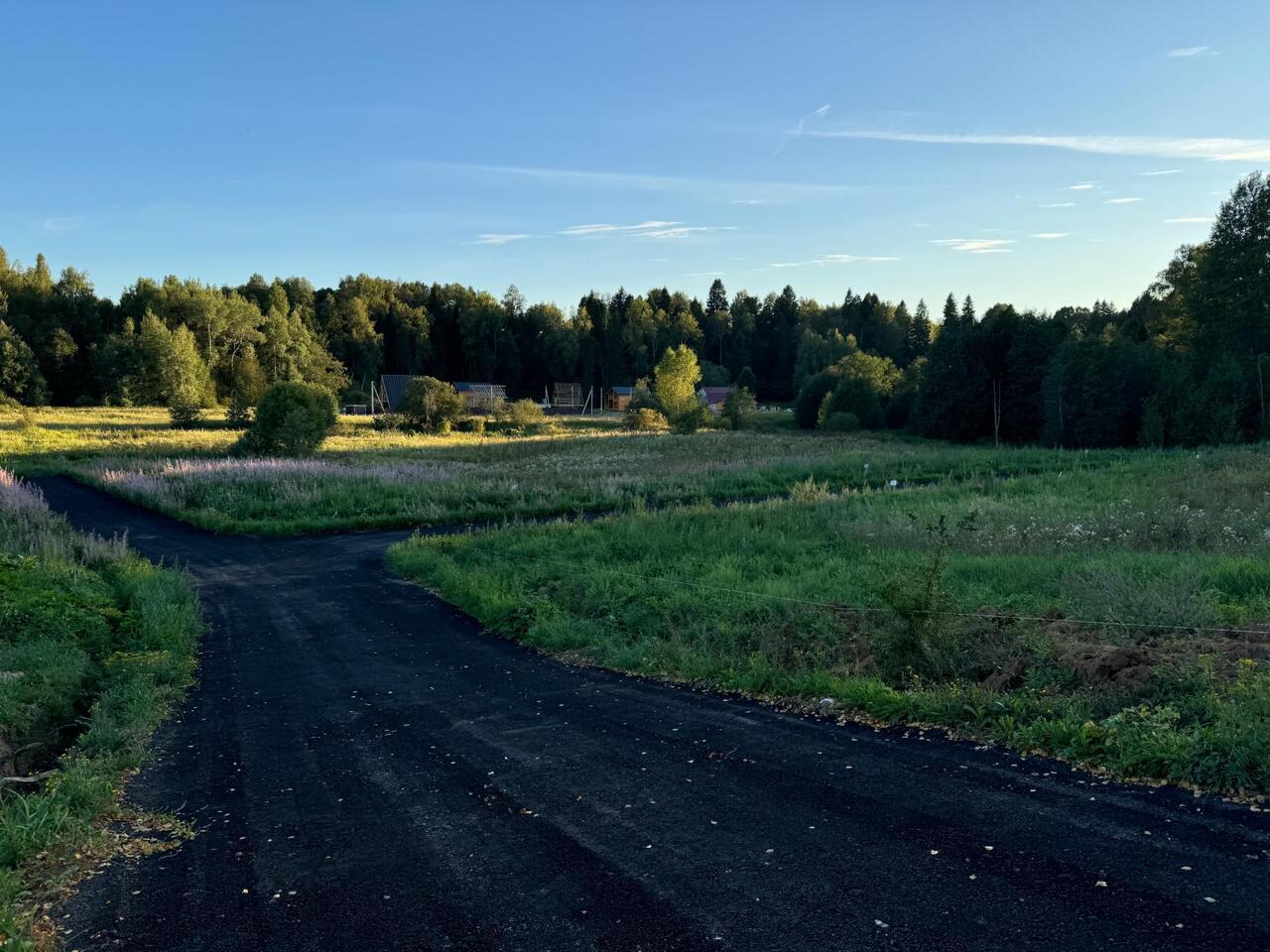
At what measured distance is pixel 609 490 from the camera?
2798cm

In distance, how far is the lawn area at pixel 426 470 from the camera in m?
25.1

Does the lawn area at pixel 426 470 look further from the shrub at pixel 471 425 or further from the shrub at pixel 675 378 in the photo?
the shrub at pixel 675 378

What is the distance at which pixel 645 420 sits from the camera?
264 feet

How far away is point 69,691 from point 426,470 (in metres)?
25.7

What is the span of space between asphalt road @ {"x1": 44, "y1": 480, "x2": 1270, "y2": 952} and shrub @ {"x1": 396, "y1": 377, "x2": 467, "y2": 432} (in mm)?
57815

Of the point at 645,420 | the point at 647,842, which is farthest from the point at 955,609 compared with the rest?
the point at 645,420

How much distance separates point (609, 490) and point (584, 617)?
1609 centimetres

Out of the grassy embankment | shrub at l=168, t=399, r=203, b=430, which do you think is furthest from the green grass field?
shrub at l=168, t=399, r=203, b=430

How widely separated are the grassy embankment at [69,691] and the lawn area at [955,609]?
4.50 meters

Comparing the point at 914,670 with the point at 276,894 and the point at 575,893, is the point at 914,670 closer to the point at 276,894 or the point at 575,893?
the point at 575,893

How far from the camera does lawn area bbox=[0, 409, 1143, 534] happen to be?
989 inches

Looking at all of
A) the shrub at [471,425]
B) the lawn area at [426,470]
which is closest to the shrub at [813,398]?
the lawn area at [426,470]

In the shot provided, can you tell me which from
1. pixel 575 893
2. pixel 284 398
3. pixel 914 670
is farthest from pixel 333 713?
pixel 284 398

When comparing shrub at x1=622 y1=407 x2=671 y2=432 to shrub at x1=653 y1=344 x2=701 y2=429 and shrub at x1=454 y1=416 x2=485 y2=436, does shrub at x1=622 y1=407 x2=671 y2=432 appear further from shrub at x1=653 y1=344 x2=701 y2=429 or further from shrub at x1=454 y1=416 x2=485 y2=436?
shrub at x1=454 y1=416 x2=485 y2=436
